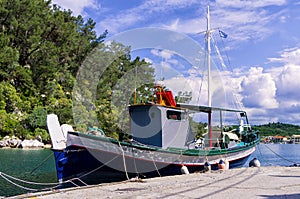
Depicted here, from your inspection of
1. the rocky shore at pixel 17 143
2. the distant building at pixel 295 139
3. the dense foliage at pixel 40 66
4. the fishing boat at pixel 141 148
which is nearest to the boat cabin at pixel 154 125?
the fishing boat at pixel 141 148

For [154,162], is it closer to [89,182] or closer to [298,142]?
[89,182]

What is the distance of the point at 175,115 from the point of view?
19531 millimetres

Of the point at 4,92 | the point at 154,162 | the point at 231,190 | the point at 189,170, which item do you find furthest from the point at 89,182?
the point at 4,92

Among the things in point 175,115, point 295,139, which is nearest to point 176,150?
point 175,115

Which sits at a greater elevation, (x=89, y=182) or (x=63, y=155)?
(x=63, y=155)

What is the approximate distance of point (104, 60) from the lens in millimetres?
64625

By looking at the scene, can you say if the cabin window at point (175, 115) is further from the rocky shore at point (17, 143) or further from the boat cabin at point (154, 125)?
the rocky shore at point (17, 143)

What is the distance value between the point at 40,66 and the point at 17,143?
13225 mm

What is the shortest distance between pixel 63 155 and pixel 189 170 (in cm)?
662

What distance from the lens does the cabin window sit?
62.6 ft

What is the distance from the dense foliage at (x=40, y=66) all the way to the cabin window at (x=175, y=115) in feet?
101

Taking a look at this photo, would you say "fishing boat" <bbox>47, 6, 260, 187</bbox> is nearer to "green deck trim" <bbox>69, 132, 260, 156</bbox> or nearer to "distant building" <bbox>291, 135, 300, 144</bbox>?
"green deck trim" <bbox>69, 132, 260, 156</bbox>

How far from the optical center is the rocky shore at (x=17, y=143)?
51.1 meters

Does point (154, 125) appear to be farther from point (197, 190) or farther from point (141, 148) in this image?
point (197, 190)
